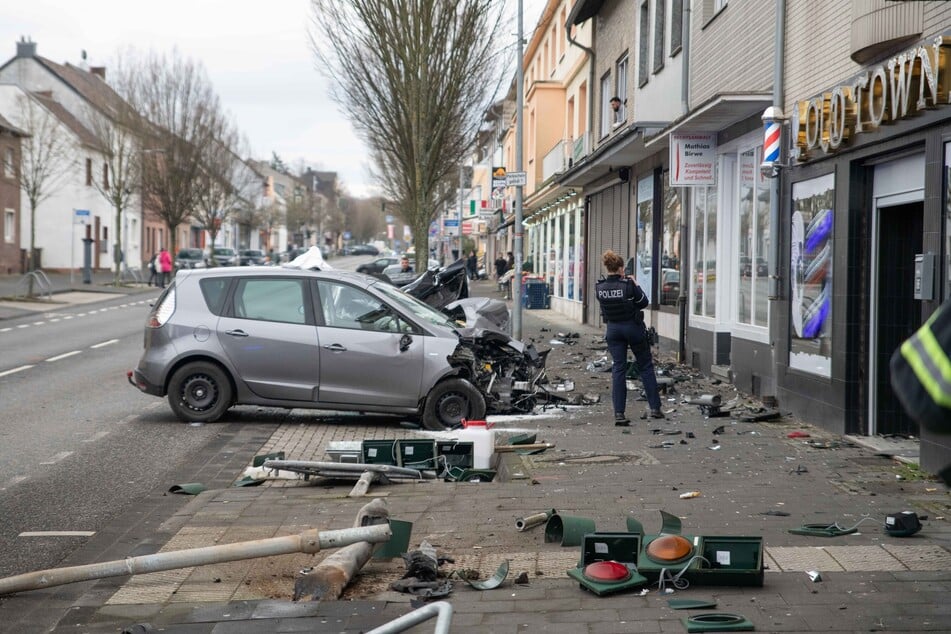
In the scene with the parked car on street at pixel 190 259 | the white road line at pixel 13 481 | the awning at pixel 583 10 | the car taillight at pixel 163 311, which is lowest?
the white road line at pixel 13 481

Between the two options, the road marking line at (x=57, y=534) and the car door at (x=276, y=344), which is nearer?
the road marking line at (x=57, y=534)

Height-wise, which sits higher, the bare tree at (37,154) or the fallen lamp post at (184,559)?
the bare tree at (37,154)

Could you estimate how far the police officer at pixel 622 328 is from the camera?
37.7 feet

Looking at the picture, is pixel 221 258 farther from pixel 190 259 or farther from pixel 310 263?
pixel 310 263

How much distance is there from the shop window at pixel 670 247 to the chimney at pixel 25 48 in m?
54.4

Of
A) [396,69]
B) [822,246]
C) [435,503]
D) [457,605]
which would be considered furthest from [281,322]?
[396,69]

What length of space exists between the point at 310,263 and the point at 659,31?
1008 centimetres

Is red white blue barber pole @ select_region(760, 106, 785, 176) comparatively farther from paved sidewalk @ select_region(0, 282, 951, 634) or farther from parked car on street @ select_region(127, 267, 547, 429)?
parked car on street @ select_region(127, 267, 547, 429)

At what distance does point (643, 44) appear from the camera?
21.3 meters

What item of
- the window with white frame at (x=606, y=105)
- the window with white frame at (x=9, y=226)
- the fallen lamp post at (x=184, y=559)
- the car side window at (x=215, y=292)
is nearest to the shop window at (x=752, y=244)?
the car side window at (x=215, y=292)

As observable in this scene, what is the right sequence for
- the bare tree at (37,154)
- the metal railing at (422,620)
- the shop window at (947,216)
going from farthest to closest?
1. the bare tree at (37,154)
2. the shop window at (947,216)
3. the metal railing at (422,620)

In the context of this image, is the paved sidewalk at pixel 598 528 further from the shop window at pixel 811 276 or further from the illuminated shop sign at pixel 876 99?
the illuminated shop sign at pixel 876 99

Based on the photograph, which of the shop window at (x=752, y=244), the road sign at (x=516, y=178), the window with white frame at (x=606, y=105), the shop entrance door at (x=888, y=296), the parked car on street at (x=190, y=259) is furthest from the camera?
the parked car on street at (x=190, y=259)

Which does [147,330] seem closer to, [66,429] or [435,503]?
[66,429]
